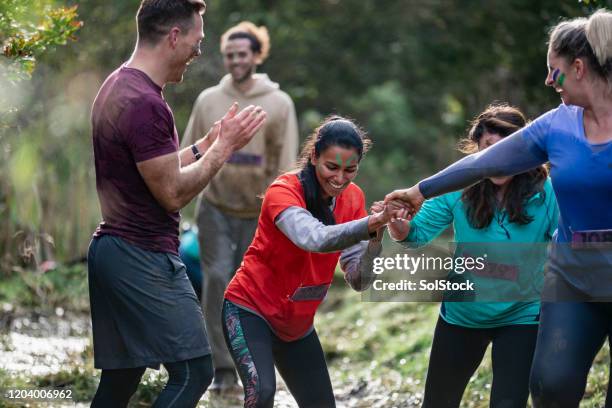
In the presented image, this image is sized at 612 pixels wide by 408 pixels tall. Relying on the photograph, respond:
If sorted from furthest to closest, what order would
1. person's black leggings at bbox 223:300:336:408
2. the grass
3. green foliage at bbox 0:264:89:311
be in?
1. green foliage at bbox 0:264:89:311
2. the grass
3. person's black leggings at bbox 223:300:336:408

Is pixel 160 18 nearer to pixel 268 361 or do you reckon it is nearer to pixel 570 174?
pixel 268 361

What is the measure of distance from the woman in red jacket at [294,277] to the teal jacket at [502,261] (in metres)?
0.44

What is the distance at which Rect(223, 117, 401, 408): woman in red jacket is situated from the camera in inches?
209

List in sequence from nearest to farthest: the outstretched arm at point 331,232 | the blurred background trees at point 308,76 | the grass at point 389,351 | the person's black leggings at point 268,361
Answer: the outstretched arm at point 331,232
the person's black leggings at point 268,361
the grass at point 389,351
the blurred background trees at point 308,76

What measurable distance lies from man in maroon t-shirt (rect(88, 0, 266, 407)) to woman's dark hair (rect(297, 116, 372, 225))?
59 cm

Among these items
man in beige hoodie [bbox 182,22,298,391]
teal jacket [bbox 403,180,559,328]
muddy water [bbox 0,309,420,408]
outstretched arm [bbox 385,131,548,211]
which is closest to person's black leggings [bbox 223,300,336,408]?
teal jacket [bbox 403,180,559,328]

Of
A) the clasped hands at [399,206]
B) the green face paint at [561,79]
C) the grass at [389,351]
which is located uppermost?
the green face paint at [561,79]

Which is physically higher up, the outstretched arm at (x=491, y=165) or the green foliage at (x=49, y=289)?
the outstretched arm at (x=491, y=165)

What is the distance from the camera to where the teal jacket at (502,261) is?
5.51 meters

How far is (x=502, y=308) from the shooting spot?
5496 mm

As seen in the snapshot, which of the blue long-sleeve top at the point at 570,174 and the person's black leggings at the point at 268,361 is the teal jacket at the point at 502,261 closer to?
the blue long-sleeve top at the point at 570,174

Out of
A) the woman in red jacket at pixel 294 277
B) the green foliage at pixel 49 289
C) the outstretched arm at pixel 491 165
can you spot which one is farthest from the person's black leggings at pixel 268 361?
the green foliage at pixel 49 289

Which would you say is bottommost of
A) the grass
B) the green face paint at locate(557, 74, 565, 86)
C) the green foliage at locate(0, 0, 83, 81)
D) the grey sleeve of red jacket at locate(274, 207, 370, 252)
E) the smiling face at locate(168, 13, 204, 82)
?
the grass

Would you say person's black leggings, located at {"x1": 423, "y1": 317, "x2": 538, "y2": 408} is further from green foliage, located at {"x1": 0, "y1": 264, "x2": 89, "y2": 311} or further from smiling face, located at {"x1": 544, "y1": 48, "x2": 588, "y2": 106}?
green foliage, located at {"x1": 0, "y1": 264, "x2": 89, "y2": 311}
